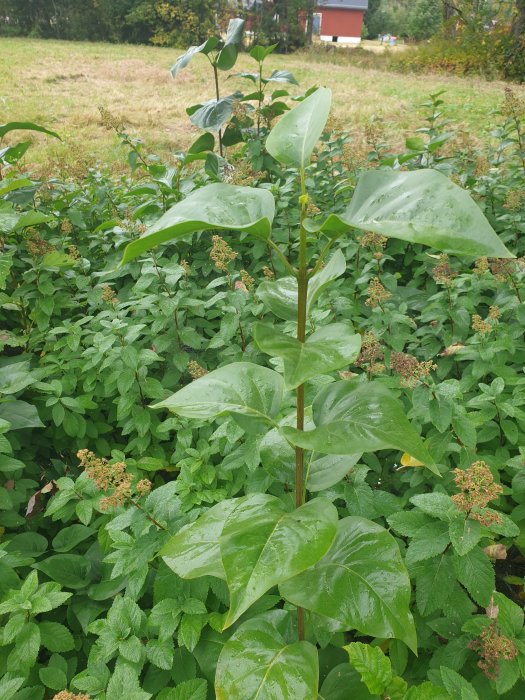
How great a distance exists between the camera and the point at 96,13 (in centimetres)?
2308

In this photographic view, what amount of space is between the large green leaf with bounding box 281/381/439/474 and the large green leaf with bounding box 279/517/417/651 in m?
0.30

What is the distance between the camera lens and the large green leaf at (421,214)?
2.06ft

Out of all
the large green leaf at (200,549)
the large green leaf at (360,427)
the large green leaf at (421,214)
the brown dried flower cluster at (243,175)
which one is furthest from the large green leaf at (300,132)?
the brown dried flower cluster at (243,175)

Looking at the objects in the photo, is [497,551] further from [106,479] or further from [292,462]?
[106,479]

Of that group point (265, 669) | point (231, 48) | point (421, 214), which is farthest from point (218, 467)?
point (231, 48)

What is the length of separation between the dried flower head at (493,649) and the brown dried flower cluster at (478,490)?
0.77ft

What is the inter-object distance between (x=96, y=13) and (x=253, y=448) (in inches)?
1080

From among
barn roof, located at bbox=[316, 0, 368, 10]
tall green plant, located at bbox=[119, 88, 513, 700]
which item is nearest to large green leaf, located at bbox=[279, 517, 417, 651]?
tall green plant, located at bbox=[119, 88, 513, 700]

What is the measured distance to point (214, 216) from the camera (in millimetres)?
767

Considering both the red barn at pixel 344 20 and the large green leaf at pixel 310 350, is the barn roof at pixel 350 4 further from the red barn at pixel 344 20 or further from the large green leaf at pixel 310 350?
the large green leaf at pixel 310 350

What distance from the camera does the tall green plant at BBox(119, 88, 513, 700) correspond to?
0.72m

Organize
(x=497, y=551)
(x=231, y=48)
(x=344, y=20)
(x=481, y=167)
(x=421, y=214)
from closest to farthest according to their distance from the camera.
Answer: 1. (x=421, y=214)
2. (x=497, y=551)
3. (x=481, y=167)
4. (x=231, y=48)
5. (x=344, y=20)

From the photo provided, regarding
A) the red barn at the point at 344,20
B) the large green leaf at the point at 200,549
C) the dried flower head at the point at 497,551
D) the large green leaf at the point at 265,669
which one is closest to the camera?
the large green leaf at the point at 265,669

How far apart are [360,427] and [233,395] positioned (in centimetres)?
29
